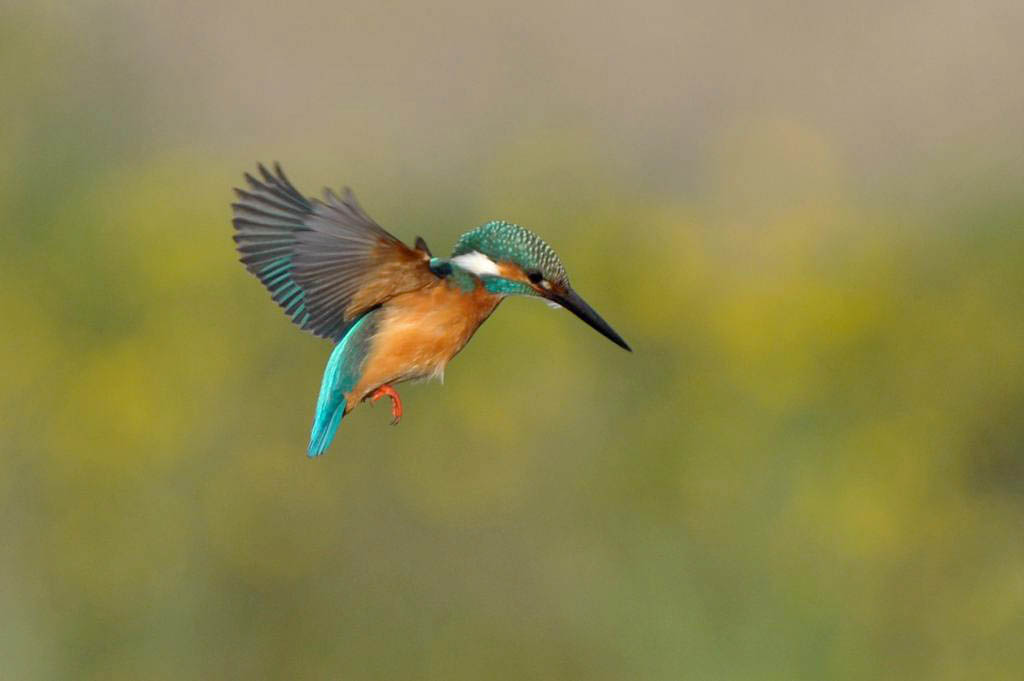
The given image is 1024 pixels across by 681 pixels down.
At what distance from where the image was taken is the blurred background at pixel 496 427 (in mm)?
2584

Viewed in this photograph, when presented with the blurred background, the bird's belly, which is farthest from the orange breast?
the blurred background

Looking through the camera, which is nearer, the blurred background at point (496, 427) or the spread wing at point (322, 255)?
the spread wing at point (322, 255)

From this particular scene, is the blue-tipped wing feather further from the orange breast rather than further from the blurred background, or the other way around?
the blurred background

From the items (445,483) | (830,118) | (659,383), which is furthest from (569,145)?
(830,118)

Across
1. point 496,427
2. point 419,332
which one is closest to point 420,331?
point 419,332

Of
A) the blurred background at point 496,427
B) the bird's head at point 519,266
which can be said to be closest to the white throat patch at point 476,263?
the bird's head at point 519,266

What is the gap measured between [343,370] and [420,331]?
36 millimetres

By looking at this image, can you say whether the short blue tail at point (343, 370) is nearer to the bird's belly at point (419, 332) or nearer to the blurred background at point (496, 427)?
the bird's belly at point (419, 332)

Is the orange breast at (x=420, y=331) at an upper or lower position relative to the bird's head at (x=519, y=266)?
lower

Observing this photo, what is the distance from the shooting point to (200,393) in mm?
2645

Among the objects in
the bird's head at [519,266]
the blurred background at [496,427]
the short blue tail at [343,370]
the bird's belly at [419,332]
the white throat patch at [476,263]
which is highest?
the bird's head at [519,266]

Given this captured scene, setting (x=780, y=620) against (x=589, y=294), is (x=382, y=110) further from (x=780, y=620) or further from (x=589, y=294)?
(x=780, y=620)

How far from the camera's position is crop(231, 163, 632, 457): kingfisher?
0.52 metres

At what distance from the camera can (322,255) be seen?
1.74 feet
